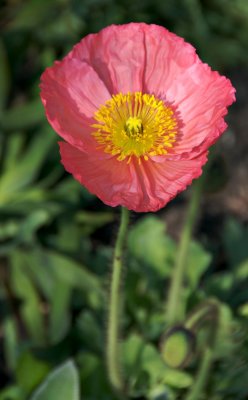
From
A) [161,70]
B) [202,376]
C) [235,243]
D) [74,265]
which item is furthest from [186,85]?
[235,243]

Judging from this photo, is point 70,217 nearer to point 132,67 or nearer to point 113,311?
point 113,311

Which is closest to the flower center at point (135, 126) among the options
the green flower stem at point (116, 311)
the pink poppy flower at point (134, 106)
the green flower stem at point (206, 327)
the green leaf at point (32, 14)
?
the pink poppy flower at point (134, 106)

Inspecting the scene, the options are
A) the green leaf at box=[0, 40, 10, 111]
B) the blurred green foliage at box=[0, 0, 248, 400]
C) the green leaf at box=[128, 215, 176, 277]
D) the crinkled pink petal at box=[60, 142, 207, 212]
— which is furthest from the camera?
the green leaf at box=[0, 40, 10, 111]

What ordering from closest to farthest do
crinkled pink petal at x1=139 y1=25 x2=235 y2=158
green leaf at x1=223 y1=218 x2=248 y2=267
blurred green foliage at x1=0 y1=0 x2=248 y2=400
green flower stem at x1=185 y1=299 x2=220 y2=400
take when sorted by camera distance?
crinkled pink petal at x1=139 y1=25 x2=235 y2=158 → green flower stem at x1=185 y1=299 x2=220 y2=400 → blurred green foliage at x1=0 y1=0 x2=248 y2=400 → green leaf at x1=223 y1=218 x2=248 y2=267

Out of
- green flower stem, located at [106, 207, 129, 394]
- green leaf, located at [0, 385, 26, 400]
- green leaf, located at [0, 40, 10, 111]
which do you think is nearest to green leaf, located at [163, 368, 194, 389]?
green flower stem, located at [106, 207, 129, 394]

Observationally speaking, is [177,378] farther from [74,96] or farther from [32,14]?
[32,14]

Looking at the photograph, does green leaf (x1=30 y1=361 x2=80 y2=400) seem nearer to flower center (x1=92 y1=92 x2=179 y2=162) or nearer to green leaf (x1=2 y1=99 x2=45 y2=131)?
flower center (x1=92 y1=92 x2=179 y2=162)

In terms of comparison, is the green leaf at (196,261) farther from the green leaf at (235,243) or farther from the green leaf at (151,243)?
the green leaf at (235,243)
